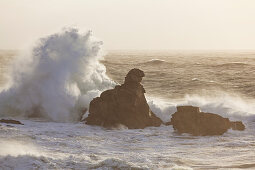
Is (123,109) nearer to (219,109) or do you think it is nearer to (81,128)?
(81,128)

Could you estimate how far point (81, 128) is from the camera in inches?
853

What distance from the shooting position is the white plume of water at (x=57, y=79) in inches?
1045

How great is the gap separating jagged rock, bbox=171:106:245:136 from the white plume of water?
674 cm

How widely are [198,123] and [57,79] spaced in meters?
10.9

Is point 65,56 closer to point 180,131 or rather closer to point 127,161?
point 180,131

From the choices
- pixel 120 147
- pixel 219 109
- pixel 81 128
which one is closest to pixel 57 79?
pixel 81 128

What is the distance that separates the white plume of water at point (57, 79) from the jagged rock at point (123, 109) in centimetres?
295

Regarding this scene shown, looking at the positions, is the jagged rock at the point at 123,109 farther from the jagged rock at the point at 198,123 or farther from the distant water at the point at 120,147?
the jagged rock at the point at 198,123

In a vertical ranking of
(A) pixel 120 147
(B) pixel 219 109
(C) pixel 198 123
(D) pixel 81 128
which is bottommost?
(A) pixel 120 147

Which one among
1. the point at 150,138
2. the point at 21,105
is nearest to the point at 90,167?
the point at 150,138

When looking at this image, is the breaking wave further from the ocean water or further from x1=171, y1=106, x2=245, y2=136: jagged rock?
x1=171, y1=106, x2=245, y2=136: jagged rock

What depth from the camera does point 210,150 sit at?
1730cm

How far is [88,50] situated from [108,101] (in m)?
9.17

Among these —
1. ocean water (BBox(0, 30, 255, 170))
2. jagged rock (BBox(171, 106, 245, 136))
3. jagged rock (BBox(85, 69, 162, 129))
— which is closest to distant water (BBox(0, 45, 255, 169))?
ocean water (BBox(0, 30, 255, 170))
